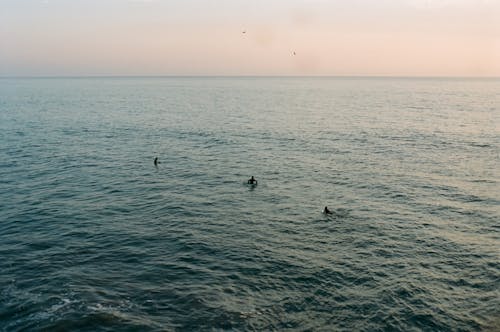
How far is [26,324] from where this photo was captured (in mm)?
25641

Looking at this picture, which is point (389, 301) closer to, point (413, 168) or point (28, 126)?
point (413, 168)

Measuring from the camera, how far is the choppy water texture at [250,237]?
27859 millimetres

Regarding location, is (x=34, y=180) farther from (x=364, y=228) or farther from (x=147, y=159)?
(x=364, y=228)

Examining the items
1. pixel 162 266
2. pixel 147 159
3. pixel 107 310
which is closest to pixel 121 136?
pixel 147 159

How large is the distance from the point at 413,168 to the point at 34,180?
5422cm

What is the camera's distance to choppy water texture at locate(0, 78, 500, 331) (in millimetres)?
27859

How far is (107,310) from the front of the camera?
1075 inches

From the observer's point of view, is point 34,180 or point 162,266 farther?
point 34,180

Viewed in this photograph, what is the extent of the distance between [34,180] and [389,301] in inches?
1932

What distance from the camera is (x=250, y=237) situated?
4022cm

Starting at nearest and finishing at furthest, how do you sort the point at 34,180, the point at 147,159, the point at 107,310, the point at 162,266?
1. the point at 107,310
2. the point at 162,266
3. the point at 34,180
4. the point at 147,159

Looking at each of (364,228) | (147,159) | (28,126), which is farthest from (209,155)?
(28,126)

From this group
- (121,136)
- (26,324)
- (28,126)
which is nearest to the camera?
(26,324)

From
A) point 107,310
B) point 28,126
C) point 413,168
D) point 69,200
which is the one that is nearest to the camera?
point 107,310
